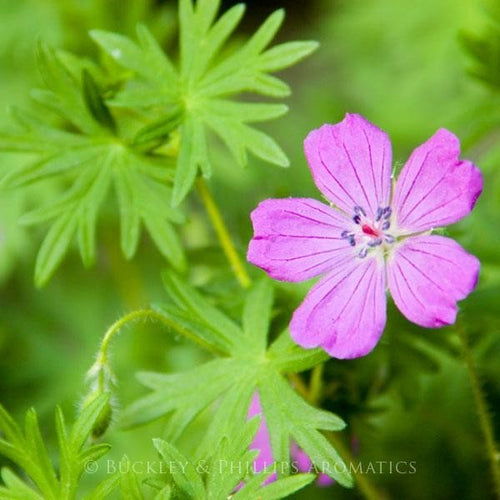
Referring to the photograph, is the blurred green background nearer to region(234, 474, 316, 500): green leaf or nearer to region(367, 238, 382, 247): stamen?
region(367, 238, 382, 247): stamen

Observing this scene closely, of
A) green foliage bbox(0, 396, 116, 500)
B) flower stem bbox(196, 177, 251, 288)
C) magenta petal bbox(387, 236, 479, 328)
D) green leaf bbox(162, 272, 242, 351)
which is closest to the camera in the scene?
magenta petal bbox(387, 236, 479, 328)

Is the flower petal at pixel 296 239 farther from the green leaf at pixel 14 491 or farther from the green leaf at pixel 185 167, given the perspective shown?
the green leaf at pixel 14 491

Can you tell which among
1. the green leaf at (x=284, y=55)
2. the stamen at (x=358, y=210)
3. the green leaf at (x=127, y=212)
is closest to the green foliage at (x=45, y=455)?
the green leaf at (x=127, y=212)

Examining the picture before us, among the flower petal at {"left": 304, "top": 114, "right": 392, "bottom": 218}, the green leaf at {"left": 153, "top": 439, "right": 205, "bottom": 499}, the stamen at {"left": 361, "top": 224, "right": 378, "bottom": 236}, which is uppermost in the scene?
the flower petal at {"left": 304, "top": 114, "right": 392, "bottom": 218}

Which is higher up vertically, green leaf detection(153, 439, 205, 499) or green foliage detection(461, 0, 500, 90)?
green foliage detection(461, 0, 500, 90)

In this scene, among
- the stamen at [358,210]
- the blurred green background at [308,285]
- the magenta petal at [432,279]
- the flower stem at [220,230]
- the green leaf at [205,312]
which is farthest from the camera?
the blurred green background at [308,285]

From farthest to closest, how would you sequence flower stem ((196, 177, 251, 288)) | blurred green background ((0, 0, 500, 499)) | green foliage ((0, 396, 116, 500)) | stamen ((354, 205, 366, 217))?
1. blurred green background ((0, 0, 500, 499))
2. flower stem ((196, 177, 251, 288))
3. stamen ((354, 205, 366, 217))
4. green foliage ((0, 396, 116, 500))

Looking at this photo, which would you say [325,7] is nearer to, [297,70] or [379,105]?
[297,70]

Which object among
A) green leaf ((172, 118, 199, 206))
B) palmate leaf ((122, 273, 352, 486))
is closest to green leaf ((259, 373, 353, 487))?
palmate leaf ((122, 273, 352, 486))
